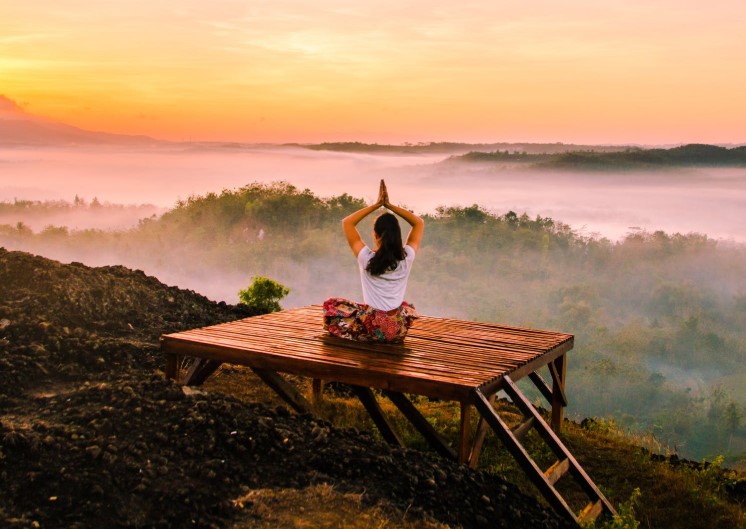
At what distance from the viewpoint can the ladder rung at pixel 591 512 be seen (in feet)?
16.7

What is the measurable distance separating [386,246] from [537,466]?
1795 millimetres

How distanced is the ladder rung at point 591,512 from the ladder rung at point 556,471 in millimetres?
254

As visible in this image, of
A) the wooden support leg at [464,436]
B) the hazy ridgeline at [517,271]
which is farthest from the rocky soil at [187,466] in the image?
the hazy ridgeline at [517,271]

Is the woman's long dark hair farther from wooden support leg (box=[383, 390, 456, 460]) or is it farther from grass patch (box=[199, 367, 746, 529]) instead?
grass patch (box=[199, 367, 746, 529])

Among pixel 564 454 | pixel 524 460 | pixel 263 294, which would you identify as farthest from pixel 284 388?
pixel 263 294

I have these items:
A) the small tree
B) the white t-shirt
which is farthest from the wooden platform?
the small tree

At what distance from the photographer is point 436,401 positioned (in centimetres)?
846

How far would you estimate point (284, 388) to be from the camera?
610 cm

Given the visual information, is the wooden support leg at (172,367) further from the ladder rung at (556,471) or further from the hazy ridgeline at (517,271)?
the hazy ridgeline at (517,271)

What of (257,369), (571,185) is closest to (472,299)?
(571,185)

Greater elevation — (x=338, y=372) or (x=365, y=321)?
(x=365, y=321)

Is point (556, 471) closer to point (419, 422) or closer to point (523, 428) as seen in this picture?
point (523, 428)

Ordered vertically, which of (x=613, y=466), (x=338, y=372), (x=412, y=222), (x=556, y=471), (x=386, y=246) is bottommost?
(x=613, y=466)

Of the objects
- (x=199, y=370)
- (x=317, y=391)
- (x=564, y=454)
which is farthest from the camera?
(x=317, y=391)
